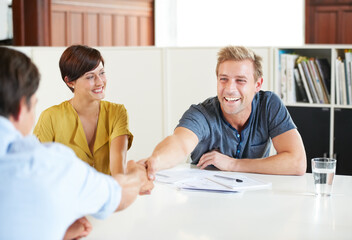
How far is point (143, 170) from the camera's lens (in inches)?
69.5

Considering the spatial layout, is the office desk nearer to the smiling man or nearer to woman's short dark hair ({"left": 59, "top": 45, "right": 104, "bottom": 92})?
the smiling man

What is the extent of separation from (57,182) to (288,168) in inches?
50.8

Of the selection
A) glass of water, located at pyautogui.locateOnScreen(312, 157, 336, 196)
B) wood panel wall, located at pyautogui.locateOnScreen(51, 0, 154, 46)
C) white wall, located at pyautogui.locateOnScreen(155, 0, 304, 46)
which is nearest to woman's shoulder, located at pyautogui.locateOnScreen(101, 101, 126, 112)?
glass of water, located at pyautogui.locateOnScreen(312, 157, 336, 196)

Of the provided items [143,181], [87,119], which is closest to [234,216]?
[143,181]

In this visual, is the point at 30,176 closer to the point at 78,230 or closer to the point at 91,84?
the point at 78,230

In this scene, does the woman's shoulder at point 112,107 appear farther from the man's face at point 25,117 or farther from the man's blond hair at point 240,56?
the man's face at point 25,117

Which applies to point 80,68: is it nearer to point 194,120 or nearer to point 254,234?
point 194,120

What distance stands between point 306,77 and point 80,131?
192 cm

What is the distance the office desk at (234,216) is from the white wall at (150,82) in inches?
71.8

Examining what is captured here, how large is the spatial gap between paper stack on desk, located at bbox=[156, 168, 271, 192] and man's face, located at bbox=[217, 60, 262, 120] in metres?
0.37

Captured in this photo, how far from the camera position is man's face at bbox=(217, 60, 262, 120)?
219 centimetres

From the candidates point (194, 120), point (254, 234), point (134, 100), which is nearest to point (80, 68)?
point (194, 120)

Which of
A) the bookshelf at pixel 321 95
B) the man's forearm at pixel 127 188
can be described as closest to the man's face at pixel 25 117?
the man's forearm at pixel 127 188

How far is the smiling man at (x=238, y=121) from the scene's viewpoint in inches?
84.6
